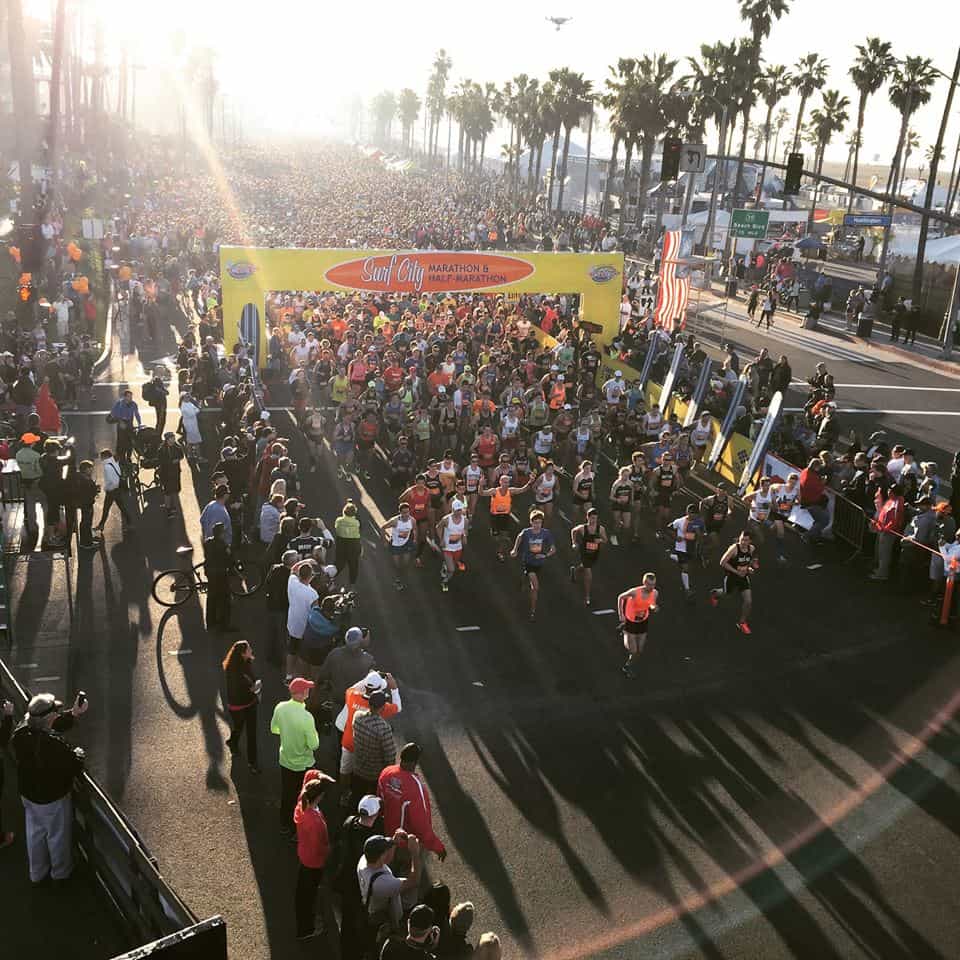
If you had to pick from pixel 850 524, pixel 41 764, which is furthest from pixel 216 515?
pixel 850 524

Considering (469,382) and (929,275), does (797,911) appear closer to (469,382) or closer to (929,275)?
(469,382)

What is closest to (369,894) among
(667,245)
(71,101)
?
(667,245)

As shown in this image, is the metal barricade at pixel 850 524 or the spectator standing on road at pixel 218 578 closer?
the spectator standing on road at pixel 218 578

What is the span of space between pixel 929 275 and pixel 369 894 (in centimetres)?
4025

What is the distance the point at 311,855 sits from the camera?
7113 millimetres

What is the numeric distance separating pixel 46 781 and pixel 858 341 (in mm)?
37042

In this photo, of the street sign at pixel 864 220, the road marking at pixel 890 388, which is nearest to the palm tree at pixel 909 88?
the street sign at pixel 864 220

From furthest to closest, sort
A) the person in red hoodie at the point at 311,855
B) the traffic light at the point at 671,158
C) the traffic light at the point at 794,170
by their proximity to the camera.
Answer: the traffic light at the point at 671,158 → the traffic light at the point at 794,170 → the person in red hoodie at the point at 311,855

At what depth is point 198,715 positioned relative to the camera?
34.0ft

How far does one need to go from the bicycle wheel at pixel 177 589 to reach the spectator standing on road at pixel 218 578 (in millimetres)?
744

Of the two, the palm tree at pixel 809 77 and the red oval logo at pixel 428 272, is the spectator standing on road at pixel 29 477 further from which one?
the palm tree at pixel 809 77

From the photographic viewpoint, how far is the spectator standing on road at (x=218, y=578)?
1202 centimetres

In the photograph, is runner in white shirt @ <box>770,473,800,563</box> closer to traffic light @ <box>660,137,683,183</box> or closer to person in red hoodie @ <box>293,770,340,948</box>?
traffic light @ <box>660,137,683,183</box>

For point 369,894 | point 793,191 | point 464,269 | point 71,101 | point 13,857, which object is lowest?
point 13,857
